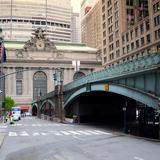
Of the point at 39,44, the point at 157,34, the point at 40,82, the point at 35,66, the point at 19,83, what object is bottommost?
the point at 19,83

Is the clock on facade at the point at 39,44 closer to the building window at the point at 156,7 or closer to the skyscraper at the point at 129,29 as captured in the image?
the skyscraper at the point at 129,29

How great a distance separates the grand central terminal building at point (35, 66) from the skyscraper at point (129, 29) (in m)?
41.9

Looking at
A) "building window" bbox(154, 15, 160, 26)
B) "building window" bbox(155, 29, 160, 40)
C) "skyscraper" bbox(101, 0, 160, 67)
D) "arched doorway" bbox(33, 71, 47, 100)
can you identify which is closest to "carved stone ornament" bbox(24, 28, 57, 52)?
"arched doorway" bbox(33, 71, 47, 100)

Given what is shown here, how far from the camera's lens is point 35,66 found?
5940 inches

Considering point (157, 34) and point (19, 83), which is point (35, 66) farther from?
point (157, 34)

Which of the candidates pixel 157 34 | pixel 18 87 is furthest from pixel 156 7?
pixel 18 87

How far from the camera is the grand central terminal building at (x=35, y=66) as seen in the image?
492 ft

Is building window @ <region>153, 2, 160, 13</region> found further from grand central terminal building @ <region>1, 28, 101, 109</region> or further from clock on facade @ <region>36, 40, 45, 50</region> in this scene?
clock on facade @ <region>36, 40, 45, 50</region>

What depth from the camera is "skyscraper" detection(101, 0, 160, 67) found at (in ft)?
254

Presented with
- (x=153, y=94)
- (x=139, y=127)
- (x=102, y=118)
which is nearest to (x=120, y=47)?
(x=102, y=118)

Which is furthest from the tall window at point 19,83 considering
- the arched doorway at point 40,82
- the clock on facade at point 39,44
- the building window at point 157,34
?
the building window at point 157,34

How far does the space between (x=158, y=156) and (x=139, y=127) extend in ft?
54.4

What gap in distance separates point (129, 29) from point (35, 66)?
217 feet

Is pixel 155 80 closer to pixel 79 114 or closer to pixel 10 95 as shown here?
pixel 79 114
